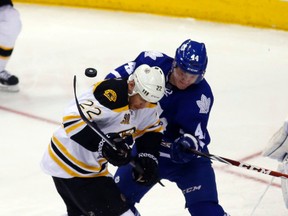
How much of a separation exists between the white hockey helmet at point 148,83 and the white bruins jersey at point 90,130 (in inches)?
2.3

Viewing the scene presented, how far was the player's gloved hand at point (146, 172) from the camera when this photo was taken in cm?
291

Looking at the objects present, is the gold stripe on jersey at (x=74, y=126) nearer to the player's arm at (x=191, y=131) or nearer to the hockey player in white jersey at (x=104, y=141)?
the hockey player in white jersey at (x=104, y=141)

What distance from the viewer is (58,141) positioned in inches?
116

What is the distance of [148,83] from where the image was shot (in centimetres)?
280

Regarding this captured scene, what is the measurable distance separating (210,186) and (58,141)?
26.7 inches

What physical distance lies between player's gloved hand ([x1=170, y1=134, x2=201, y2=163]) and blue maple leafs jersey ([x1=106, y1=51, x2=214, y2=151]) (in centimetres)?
8

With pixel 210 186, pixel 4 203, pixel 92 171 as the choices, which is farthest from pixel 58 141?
pixel 4 203

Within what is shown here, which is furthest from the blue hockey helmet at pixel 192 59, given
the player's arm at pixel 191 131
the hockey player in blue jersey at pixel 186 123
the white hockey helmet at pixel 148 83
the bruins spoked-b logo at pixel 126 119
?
the bruins spoked-b logo at pixel 126 119

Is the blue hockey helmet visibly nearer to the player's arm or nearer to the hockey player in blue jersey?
the hockey player in blue jersey

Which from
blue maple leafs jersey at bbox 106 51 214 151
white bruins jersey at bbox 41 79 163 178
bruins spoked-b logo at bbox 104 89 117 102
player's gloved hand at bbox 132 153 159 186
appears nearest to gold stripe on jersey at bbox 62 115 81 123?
white bruins jersey at bbox 41 79 163 178

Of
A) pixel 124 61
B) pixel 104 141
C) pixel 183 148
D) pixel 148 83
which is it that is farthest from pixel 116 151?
pixel 124 61

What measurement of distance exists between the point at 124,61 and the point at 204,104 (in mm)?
2444

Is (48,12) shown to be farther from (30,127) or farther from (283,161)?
(283,161)

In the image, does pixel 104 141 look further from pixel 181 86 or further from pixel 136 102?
pixel 181 86
